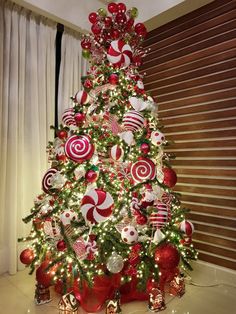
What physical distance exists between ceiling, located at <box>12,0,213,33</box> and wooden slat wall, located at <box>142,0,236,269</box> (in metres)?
0.11

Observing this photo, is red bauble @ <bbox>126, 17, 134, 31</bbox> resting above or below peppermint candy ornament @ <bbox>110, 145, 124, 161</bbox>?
above

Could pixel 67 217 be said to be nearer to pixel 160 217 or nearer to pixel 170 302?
pixel 160 217

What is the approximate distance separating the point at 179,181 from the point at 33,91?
151 centimetres

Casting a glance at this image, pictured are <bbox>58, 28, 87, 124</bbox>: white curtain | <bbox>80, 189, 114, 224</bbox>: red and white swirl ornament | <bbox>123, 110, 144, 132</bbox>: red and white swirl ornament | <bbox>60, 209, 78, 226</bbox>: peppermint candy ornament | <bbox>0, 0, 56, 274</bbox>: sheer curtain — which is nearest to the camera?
<bbox>80, 189, 114, 224</bbox>: red and white swirl ornament

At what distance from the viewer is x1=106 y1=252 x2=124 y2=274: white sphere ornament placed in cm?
135

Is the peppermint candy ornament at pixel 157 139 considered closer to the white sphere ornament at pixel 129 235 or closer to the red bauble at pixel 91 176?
the red bauble at pixel 91 176

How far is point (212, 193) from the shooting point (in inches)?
80.3

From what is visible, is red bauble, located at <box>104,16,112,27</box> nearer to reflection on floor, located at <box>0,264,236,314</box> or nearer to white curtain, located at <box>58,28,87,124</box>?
white curtain, located at <box>58,28,87,124</box>

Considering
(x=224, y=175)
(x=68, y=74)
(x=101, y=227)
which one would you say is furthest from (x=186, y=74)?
(x=101, y=227)

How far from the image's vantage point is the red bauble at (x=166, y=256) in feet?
4.62

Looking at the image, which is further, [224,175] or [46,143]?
[46,143]

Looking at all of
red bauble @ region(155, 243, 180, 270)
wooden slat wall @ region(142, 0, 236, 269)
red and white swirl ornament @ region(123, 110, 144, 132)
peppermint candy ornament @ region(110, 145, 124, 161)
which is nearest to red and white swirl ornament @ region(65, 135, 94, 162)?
peppermint candy ornament @ region(110, 145, 124, 161)

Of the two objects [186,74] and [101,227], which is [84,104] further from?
[186,74]

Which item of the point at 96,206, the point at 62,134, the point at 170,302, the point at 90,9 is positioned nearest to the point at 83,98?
the point at 62,134
